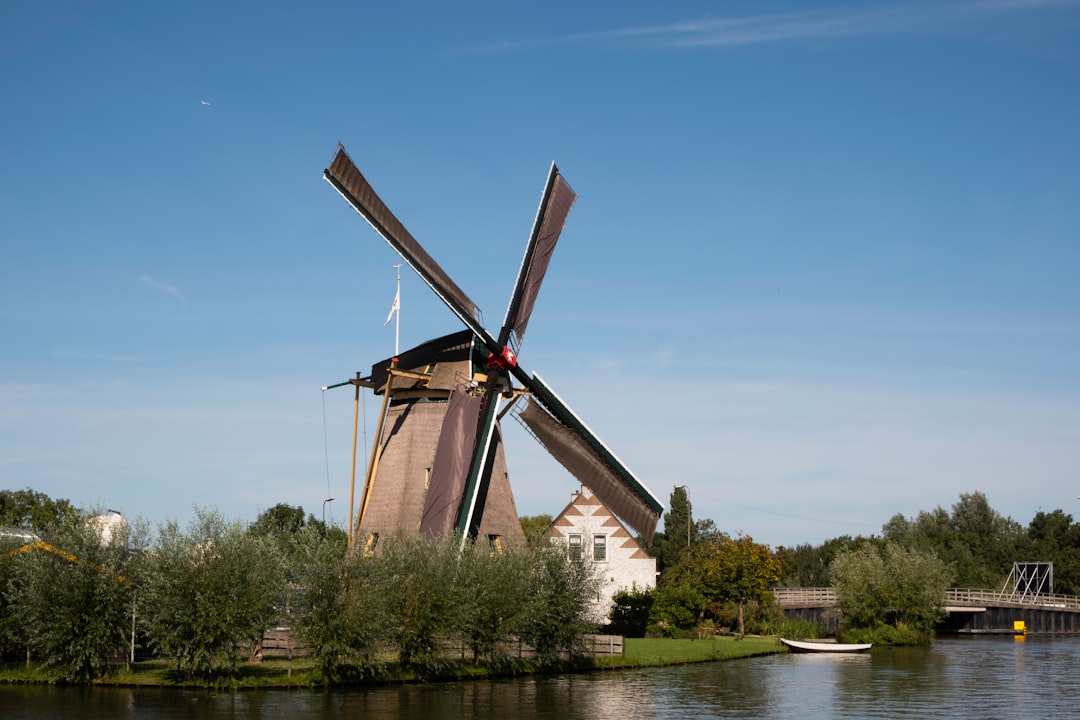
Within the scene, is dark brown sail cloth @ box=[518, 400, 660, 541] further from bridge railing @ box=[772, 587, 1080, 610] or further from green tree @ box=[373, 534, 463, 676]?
bridge railing @ box=[772, 587, 1080, 610]

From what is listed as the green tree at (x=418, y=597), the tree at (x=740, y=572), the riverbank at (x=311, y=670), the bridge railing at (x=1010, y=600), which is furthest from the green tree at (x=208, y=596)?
the bridge railing at (x=1010, y=600)

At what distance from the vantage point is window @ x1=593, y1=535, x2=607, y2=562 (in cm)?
6812

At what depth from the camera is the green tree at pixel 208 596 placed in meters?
37.7

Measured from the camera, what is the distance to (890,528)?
160625 millimetres

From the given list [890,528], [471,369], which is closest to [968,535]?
[890,528]

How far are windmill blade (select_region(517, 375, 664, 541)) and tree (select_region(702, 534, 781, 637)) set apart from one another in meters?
12.8

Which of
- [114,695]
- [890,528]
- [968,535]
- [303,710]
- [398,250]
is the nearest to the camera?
[303,710]

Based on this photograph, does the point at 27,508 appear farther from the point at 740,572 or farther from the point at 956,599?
the point at 956,599

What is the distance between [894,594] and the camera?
7481cm

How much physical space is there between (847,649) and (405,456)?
106 feet

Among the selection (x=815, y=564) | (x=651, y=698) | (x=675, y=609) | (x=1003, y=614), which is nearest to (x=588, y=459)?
(x=675, y=609)

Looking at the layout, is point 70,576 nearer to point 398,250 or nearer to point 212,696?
point 212,696

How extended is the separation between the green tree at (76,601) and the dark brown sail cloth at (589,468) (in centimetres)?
2115

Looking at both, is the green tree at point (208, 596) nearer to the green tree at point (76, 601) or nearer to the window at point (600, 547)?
the green tree at point (76, 601)
